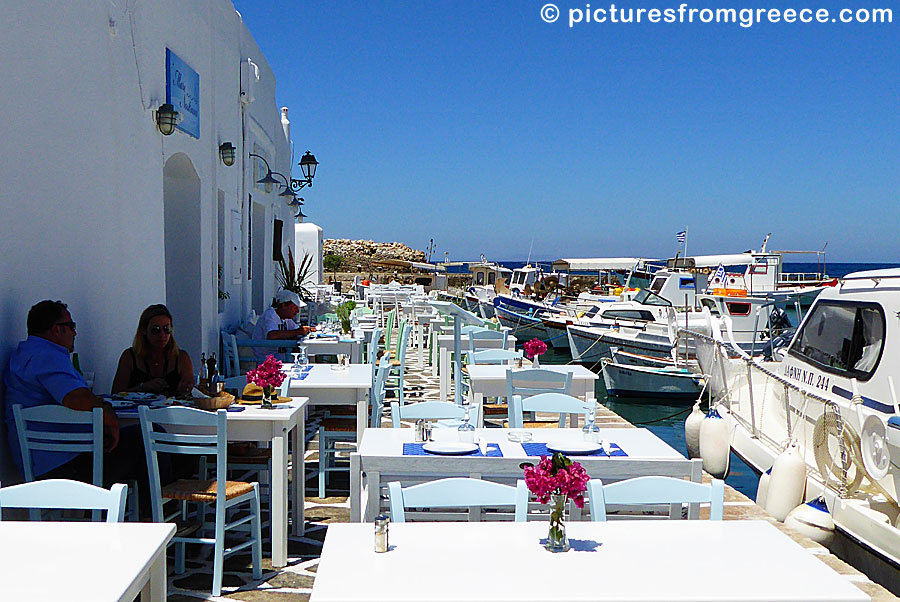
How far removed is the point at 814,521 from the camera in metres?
6.10

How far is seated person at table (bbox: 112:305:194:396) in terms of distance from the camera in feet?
18.9

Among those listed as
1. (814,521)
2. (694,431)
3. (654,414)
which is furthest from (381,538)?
(654,414)

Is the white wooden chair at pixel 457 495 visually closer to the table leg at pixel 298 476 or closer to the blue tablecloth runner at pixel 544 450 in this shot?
the blue tablecloth runner at pixel 544 450

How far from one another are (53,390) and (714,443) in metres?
6.17

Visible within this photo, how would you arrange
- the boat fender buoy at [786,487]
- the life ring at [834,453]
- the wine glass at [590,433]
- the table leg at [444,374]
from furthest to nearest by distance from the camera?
the table leg at [444,374]
the boat fender buoy at [786,487]
the life ring at [834,453]
the wine glass at [590,433]

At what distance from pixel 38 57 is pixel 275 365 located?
230 centimetres

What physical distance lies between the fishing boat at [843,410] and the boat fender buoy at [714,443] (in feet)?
1.01

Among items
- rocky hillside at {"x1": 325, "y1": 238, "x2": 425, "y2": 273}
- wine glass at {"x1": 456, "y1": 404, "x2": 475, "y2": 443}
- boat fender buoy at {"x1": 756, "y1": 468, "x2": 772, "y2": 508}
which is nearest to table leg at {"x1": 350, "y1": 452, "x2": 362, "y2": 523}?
wine glass at {"x1": 456, "y1": 404, "x2": 475, "y2": 443}

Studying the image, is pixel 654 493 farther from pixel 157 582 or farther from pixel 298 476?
pixel 298 476

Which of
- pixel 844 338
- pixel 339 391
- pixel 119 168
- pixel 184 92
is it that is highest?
pixel 184 92

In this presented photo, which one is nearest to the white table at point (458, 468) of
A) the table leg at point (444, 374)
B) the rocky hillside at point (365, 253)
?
the table leg at point (444, 374)

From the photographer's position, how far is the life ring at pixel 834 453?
5992 millimetres

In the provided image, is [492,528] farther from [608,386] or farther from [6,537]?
[608,386]

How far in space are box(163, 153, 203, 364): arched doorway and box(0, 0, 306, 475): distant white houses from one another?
0.04ft
